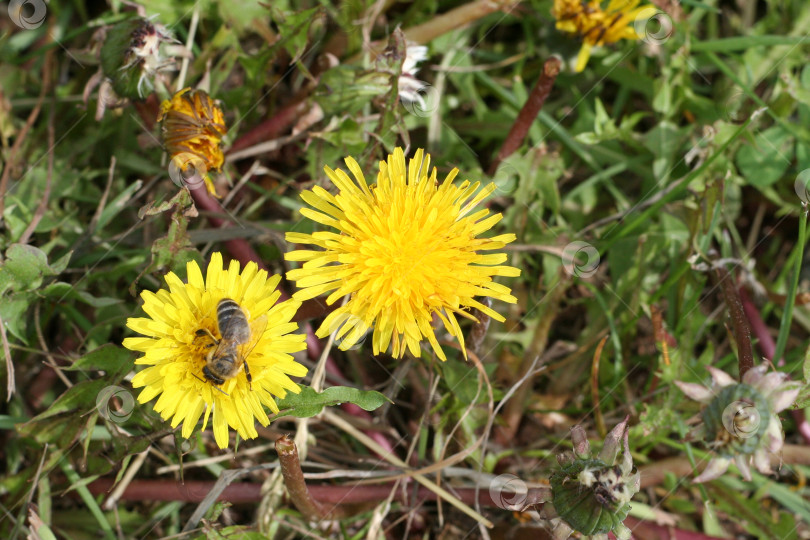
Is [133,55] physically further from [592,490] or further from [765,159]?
[765,159]

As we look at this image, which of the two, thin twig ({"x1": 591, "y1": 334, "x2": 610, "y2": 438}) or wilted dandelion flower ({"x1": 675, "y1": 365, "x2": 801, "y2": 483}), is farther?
thin twig ({"x1": 591, "y1": 334, "x2": 610, "y2": 438})

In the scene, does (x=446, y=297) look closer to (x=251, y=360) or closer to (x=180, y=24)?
(x=251, y=360)

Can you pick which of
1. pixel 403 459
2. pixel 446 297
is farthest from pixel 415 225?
pixel 403 459

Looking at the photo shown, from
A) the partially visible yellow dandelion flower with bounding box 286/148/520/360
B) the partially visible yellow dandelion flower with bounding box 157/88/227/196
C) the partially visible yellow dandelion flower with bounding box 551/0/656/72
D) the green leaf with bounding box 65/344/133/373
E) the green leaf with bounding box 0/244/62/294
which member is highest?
the partially visible yellow dandelion flower with bounding box 551/0/656/72

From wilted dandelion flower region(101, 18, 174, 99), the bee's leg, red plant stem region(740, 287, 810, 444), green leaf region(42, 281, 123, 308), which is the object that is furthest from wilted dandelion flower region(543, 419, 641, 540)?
wilted dandelion flower region(101, 18, 174, 99)

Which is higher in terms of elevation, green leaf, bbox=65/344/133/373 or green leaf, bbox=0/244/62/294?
green leaf, bbox=0/244/62/294

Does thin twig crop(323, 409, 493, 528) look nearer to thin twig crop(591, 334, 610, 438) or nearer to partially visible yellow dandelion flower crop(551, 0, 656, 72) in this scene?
thin twig crop(591, 334, 610, 438)
